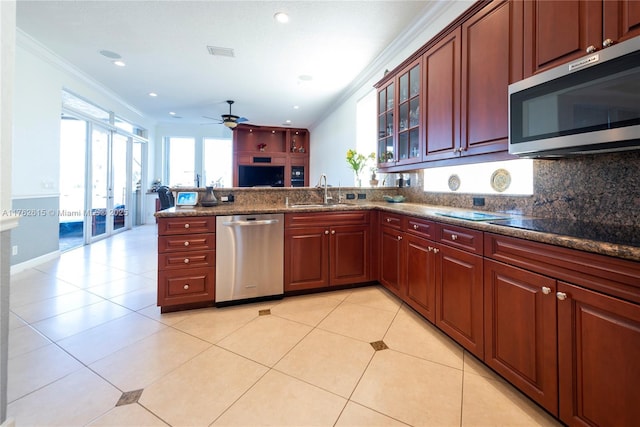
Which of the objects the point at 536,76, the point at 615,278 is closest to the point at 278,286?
the point at 615,278

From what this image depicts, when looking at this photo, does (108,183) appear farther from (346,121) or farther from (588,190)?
(588,190)

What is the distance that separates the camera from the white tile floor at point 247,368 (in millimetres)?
1286

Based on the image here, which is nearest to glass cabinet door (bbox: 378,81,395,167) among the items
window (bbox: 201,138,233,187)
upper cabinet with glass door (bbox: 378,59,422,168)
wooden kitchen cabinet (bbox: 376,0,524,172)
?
upper cabinet with glass door (bbox: 378,59,422,168)

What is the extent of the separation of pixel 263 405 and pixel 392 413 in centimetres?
64

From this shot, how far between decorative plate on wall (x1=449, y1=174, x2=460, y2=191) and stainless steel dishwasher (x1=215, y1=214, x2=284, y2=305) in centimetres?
171

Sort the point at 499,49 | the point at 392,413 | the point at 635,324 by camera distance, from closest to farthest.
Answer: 1. the point at 635,324
2. the point at 392,413
3. the point at 499,49

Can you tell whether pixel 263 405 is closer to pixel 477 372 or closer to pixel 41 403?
pixel 41 403

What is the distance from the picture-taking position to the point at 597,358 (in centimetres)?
101

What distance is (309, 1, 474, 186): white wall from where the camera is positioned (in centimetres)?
271

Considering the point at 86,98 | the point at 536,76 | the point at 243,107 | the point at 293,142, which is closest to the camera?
the point at 536,76

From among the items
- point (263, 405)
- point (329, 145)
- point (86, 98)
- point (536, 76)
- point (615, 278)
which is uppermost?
point (86, 98)

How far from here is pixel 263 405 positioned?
4.42ft

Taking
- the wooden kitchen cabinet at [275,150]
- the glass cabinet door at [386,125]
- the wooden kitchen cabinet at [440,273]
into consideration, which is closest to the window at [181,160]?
the wooden kitchen cabinet at [275,150]

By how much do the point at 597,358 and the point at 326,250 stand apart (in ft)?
6.54
